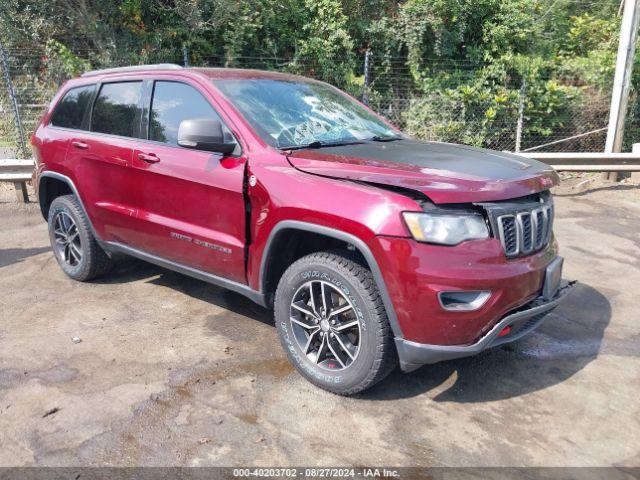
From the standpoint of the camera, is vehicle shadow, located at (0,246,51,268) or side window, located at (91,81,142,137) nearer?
side window, located at (91,81,142,137)

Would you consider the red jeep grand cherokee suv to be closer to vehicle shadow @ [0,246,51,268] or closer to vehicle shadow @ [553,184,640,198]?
vehicle shadow @ [0,246,51,268]

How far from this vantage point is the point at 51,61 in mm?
10305

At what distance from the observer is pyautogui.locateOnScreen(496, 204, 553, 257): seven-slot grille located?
8.98ft

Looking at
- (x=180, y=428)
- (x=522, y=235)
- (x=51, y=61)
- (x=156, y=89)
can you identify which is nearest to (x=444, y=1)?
(x=51, y=61)

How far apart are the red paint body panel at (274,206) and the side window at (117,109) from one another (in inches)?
3.0

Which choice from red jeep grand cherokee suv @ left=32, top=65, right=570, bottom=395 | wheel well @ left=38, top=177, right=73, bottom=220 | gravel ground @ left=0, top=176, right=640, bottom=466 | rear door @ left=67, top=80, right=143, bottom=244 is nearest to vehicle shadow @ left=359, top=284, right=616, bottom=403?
gravel ground @ left=0, top=176, right=640, bottom=466

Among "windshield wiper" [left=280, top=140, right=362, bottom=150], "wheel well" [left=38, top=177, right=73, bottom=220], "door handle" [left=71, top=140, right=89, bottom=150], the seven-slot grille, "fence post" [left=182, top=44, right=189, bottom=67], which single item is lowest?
"wheel well" [left=38, top=177, right=73, bottom=220]

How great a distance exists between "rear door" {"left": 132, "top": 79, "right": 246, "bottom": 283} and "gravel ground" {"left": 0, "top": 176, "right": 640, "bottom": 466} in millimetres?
603

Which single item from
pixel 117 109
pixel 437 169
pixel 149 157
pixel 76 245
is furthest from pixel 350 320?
pixel 76 245

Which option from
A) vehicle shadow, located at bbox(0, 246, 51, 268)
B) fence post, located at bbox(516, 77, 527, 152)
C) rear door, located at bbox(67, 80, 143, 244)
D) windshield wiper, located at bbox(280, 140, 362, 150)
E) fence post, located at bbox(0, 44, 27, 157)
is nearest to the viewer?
windshield wiper, located at bbox(280, 140, 362, 150)

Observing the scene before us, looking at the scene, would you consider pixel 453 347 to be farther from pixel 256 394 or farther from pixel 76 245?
pixel 76 245

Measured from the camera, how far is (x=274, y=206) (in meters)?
3.09

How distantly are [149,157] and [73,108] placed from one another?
1405 millimetres

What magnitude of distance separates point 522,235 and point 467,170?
0.45 metres
